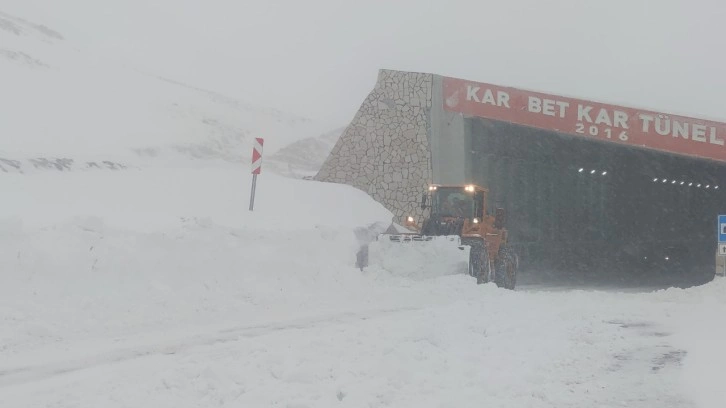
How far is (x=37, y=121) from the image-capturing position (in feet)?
95.5

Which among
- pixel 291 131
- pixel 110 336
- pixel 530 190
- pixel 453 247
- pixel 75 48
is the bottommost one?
pixel 110 336

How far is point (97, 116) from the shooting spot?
35.8m

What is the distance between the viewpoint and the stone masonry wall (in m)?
25.0

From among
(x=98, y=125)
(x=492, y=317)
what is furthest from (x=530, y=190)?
(x=492, y=317)

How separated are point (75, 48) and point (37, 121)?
31744mm

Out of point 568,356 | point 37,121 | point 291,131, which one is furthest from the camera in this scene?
point 291,131

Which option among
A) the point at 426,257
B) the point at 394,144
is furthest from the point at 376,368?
the point at 394,144

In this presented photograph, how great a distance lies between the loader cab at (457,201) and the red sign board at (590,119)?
5660 millimetres

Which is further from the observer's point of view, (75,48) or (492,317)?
(75,48)

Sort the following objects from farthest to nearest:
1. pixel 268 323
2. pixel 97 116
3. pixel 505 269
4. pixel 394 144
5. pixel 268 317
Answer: pixel 97 116 < pixel 394 144 < pixel 505 269 < pixel 268 317 < pixel 268 323

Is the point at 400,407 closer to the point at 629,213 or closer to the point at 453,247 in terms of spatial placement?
the point at 453,247

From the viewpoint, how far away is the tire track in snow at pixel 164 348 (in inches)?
268

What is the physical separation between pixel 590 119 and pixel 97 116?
2365 cm

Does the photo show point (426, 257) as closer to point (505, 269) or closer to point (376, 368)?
point (505, 269)
